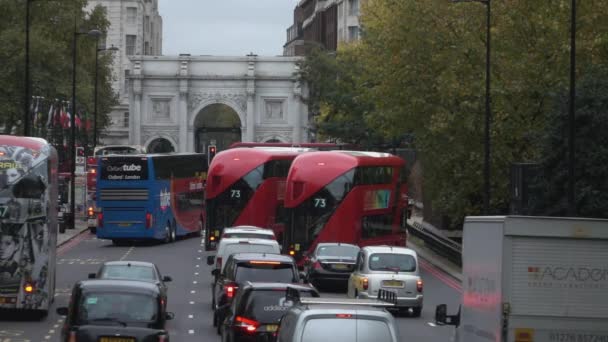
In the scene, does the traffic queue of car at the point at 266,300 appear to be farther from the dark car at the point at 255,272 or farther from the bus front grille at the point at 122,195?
the bus front grille at the point at 122,195

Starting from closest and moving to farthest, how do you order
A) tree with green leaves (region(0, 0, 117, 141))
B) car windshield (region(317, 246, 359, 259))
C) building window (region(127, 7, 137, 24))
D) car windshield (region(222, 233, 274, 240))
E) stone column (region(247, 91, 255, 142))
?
1. car windshield (region(222, 233, 274, 240))
2. car windshield (region(317, 246, 359, 259))
3. tree with green leaves (region(0, 0, 117, 141))
4. stone column (region(247, 91, 255, 142))
5. building window (region(127, 7, 137, 24))

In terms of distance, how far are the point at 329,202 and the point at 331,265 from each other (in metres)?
7.20

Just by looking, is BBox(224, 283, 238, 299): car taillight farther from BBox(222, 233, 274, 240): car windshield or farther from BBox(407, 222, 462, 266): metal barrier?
BBox(407, 222, 462, 266): metal barrier

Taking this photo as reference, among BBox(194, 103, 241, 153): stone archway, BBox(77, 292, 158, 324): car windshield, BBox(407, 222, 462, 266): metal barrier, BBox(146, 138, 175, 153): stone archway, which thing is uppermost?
BBox(194, 103, 241, 153): stone archway

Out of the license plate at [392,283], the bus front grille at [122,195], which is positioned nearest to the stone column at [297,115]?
the bus front grille at [122,195]

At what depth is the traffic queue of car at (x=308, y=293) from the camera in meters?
14.3

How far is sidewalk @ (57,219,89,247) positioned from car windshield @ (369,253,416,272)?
2686 centimetres

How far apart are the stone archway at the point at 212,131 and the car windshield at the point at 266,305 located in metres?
99.2

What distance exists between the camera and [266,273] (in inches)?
1003

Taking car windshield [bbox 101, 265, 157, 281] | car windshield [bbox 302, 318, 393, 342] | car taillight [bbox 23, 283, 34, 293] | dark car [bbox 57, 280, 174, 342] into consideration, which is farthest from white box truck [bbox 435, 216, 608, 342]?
car taillight [bbox 23, 283, 34, 293]

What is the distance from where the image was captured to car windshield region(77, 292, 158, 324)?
1967 centimetres

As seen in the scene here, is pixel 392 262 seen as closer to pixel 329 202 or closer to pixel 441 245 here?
pixel 329 202

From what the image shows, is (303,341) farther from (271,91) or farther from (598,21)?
(271,91)

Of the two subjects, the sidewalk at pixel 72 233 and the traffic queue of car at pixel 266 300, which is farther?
the sidewalk at pixel 72 233
